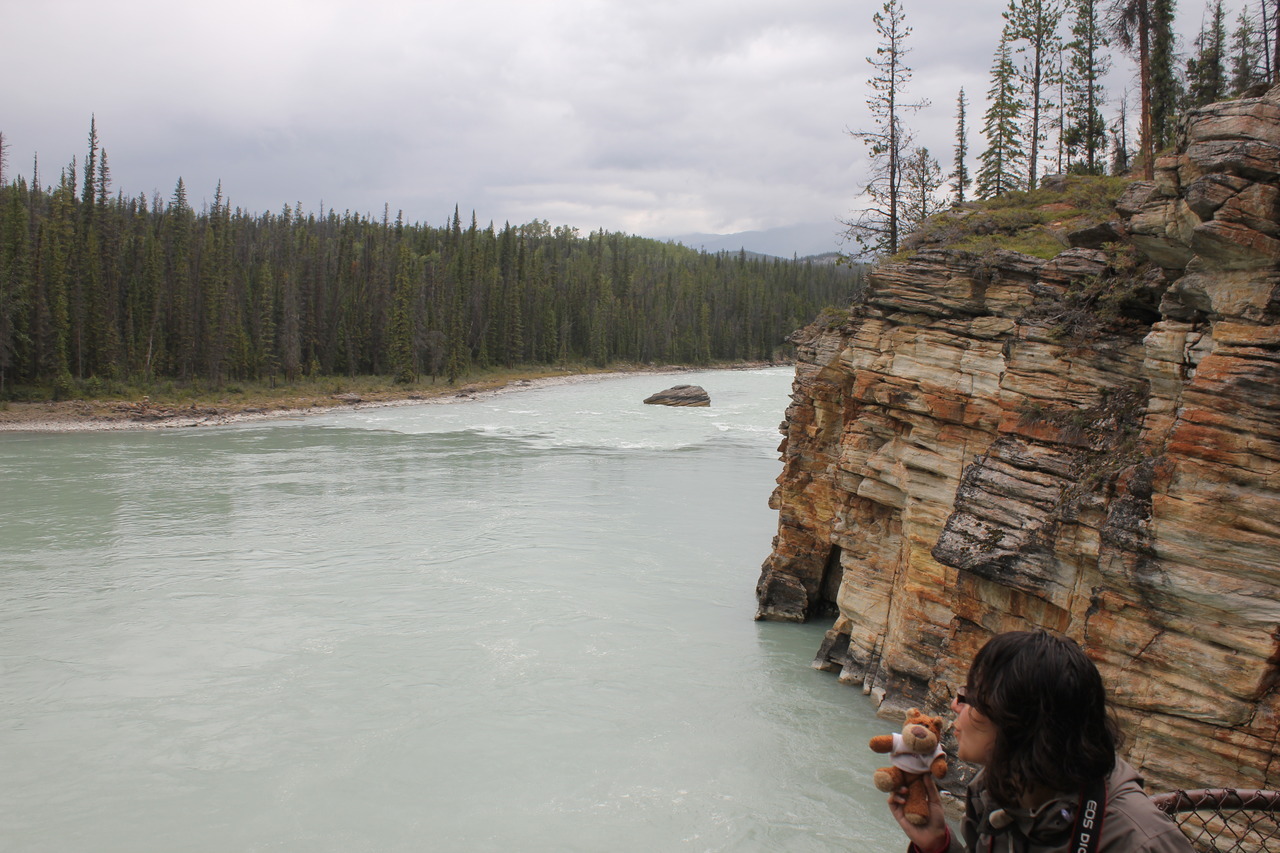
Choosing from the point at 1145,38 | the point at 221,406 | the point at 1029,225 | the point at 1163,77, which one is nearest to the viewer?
the point at 1029,225

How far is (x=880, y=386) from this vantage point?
13133 mm

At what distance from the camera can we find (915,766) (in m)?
3.15

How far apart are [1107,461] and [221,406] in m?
60.4

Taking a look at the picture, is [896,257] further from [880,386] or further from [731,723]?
[731,723]

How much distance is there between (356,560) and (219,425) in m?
36.6

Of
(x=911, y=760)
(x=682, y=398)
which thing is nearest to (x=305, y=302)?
(x=682, y=398)

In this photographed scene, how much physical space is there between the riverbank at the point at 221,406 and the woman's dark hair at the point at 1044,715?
55.7 metres

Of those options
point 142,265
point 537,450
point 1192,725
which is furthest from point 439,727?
point 142,265

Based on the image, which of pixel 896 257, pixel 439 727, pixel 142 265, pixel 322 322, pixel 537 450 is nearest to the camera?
pixel 439 727

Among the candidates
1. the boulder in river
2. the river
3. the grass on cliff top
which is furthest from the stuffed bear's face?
the boulder in river

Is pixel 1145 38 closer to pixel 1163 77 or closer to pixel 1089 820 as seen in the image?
pixel 1163 77

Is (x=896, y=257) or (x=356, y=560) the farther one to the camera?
(x=356, y=560)

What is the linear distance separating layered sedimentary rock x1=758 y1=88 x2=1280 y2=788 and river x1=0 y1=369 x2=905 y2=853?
2.40 m

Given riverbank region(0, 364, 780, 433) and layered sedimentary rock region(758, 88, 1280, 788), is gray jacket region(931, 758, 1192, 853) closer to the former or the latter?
layered sedimentary rock region(758, 88, 1280, 788)
